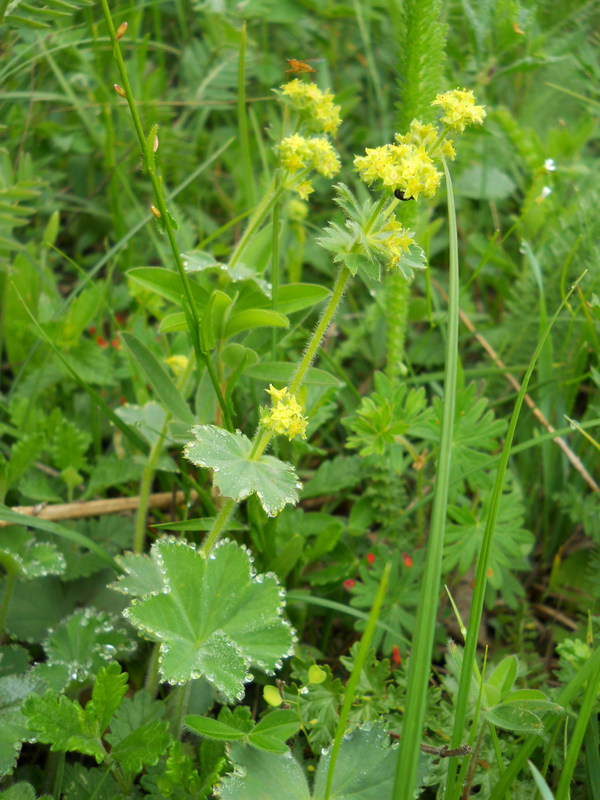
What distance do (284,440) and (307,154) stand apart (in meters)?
0.82

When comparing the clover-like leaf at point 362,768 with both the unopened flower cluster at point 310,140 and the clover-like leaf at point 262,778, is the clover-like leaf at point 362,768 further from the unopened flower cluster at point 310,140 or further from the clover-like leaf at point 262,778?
the unopened flower cluster at point 310,140

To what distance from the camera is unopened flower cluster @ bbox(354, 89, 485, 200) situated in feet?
3.93

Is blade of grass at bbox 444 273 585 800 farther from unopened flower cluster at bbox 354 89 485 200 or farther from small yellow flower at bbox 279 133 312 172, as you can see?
small yellow flower at bbox 279 133 312 172

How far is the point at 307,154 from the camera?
4.83 ft

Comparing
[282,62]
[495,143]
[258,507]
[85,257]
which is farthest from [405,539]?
[282,62]

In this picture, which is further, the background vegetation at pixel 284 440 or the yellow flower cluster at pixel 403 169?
the background vegetation at pixel 284 440

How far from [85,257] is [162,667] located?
2.01 m

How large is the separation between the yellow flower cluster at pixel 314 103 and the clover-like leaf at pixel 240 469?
0.72 metres

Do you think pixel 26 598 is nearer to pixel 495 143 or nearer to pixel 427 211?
pixel 427 211

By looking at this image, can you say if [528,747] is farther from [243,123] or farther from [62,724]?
[243,123]

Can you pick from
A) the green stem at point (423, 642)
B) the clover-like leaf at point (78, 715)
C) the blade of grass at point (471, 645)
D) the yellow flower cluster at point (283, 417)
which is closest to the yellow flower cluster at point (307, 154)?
the yellow flower cluster at point (283, 417)

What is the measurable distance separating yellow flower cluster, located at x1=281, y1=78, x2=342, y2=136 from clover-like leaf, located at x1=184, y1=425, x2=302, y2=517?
722mm

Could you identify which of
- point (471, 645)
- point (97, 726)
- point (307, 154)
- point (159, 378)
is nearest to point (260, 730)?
point (97, 726)

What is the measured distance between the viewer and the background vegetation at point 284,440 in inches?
53.5
